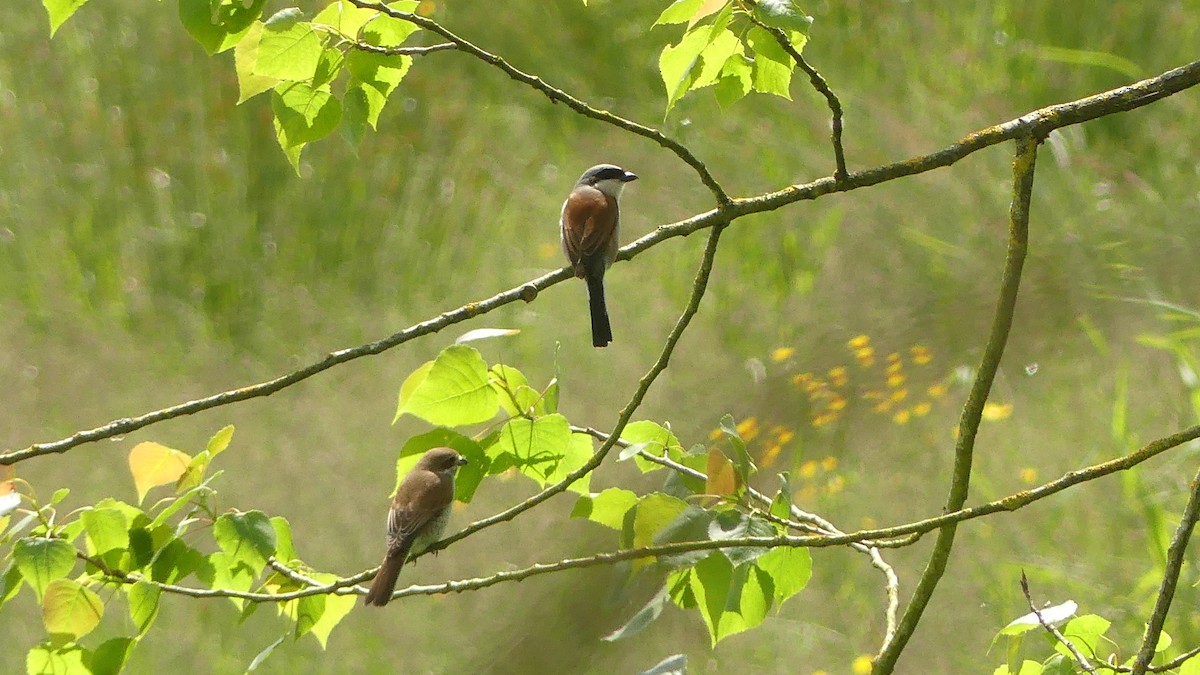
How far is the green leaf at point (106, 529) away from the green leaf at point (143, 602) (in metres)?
0.09

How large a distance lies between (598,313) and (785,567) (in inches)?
34.0

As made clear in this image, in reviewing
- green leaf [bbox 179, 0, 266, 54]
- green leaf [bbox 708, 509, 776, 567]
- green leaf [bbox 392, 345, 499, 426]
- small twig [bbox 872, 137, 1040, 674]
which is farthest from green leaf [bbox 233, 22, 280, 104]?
small twig [bbox 872, 137, 1040, 674]

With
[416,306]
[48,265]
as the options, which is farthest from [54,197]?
[416,306]

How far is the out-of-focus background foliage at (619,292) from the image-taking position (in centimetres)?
383

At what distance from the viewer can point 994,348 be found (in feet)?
4.85

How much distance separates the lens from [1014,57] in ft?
15.2

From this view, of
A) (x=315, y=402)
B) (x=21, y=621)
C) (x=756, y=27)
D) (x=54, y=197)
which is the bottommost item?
(x=21, y=621)

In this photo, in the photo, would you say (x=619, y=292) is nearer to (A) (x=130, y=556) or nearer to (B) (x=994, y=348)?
(B) (x=994, y=348)

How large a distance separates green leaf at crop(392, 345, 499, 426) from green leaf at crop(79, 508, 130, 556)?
38 centimetres

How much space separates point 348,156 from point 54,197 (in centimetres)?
145

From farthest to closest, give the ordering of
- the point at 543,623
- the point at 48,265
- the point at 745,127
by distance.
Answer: the point at 48,265, the point at 745,127, the point at 543,623

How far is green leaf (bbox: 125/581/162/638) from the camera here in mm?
1320

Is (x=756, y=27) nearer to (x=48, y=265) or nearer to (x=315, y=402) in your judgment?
(x=315, y=402)

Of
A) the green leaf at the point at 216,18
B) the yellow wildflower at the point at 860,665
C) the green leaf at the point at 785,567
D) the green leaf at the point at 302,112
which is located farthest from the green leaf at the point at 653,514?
the yellow wildflower at the point at 860,665
